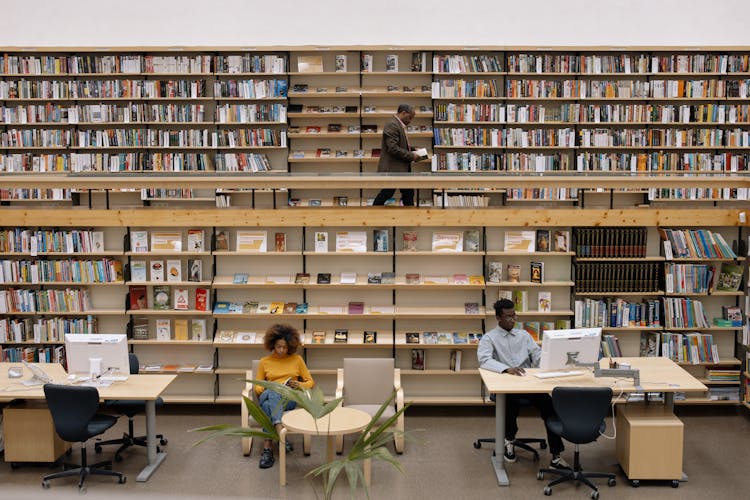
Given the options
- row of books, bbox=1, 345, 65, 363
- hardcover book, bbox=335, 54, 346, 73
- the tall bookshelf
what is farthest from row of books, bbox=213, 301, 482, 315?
hardcover book, bbox=335, 54, 346, 73

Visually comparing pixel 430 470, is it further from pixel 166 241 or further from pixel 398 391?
pixel 166 241

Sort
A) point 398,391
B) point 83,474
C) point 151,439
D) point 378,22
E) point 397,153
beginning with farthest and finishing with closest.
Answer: point 378,22
point 397,153
point 398,391
point 151,439
point 83,474

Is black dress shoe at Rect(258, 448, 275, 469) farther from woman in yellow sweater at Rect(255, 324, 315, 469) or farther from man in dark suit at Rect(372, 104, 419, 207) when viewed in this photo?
man in dark suit at Rect(372, 104, 419, 207)

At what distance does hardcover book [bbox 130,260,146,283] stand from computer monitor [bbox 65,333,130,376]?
1287mm

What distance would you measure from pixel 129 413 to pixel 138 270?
148 centimetres

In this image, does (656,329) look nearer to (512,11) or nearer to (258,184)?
(258,184)

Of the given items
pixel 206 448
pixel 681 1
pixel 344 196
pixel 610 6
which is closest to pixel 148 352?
pixel 206 448

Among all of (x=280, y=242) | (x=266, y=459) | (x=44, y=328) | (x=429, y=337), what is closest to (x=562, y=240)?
(x=429, y=337)

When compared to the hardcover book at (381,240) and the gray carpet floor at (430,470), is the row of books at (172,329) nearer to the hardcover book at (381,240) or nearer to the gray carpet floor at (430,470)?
the gray carpet floor at (430,470)

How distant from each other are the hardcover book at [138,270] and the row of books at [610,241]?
387cm

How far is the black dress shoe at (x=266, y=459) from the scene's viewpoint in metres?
5.46

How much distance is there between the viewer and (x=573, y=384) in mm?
5238

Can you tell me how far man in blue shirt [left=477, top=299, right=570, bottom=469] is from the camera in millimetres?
5477

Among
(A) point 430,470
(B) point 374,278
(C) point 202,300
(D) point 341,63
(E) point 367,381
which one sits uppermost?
(D) point 341,63
